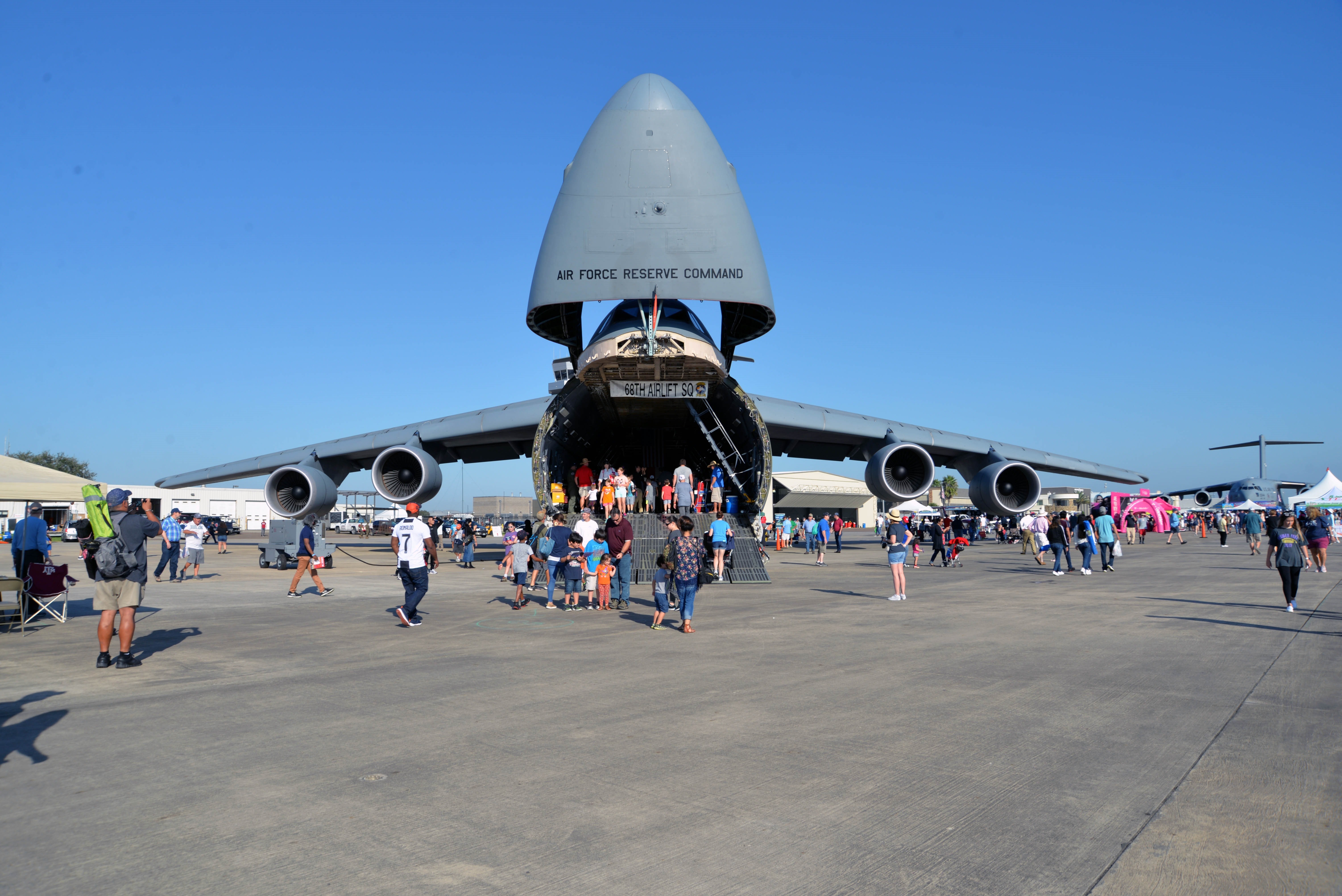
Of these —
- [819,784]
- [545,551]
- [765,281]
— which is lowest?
[819,784]

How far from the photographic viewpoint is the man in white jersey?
970 centimetres

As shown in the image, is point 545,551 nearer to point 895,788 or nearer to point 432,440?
point 895,788

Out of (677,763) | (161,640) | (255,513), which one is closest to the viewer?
(677,763)

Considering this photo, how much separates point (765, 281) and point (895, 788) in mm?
11614

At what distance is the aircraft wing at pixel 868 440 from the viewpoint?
842 inches

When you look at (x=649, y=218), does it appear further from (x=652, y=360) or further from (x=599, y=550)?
(x=599, y=550)

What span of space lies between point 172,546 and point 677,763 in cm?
1597

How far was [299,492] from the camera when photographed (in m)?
21.2

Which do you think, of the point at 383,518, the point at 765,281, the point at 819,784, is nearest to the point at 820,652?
the point at 819,784

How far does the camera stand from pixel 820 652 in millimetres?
7906

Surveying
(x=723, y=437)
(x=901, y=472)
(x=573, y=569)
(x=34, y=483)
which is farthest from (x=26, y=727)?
(x=901, y=472)

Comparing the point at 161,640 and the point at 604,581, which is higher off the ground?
the point at 604,581

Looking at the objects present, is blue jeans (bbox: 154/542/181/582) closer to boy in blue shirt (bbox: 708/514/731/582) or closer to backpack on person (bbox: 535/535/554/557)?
backpack on person (bbox: 535/535/554/557)

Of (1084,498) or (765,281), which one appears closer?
(765,281)
